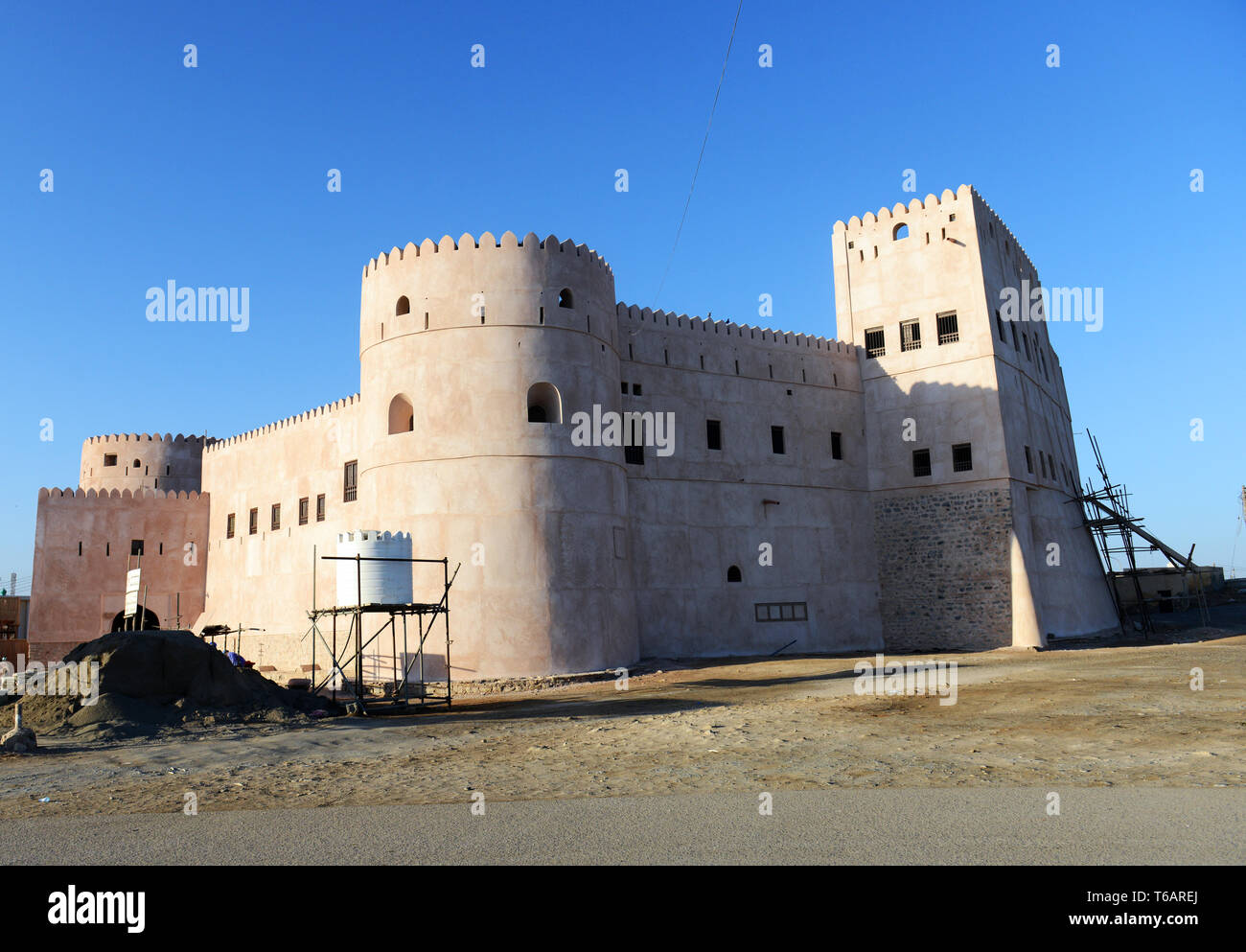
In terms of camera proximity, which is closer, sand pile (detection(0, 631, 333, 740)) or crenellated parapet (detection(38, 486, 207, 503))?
sand pile (detection(0, 631, 333, 740))

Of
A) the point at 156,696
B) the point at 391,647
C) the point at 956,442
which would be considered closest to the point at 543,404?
the point at 391,647

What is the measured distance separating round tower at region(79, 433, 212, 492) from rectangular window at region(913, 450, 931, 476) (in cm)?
2905

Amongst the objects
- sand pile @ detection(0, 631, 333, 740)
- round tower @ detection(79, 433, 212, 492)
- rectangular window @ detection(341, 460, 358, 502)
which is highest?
round tower @ detection(79, 433, 212, 492)

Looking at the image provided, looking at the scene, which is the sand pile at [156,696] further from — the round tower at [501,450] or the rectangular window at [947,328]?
the rectangular window at [947,328]

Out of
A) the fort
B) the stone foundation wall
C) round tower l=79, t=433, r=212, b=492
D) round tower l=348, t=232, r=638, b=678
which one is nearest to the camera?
round tower l=348, t=232, r=638, b=678

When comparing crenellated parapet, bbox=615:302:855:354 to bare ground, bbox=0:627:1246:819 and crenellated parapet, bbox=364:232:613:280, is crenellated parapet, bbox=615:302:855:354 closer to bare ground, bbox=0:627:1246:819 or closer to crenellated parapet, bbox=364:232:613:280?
crenellated parapet, bbox=364:232:613:280

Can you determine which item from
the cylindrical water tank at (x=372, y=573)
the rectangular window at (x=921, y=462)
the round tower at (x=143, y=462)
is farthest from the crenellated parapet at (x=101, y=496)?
the rectangular window at (x=921, y=462)

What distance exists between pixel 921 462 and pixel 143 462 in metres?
31.9

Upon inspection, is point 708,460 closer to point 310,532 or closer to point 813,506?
point 813,506

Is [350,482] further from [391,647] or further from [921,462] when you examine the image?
[921,462]

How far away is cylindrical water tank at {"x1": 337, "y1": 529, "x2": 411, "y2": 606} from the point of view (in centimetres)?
1714

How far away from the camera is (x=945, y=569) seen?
2706 centimetres

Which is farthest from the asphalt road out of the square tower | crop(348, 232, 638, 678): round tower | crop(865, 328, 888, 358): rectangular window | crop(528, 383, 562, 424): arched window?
crop(865, 328, 888, 358): rectangular window

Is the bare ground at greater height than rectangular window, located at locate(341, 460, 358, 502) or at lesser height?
lesser
